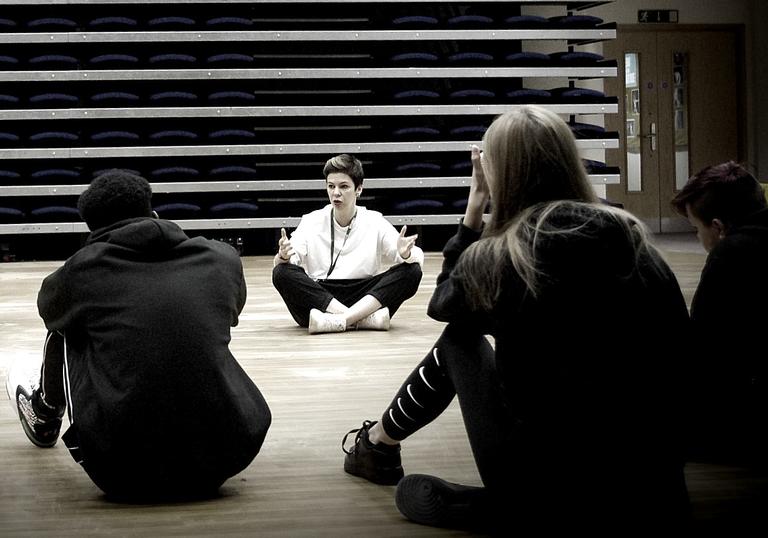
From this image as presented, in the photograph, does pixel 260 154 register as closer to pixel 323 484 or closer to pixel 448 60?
pixel 448 60

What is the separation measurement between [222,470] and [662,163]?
10972mm

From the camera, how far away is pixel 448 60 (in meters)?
10.8

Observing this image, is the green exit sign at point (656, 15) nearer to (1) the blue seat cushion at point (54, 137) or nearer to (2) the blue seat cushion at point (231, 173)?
(2) the blue seat cushion at point (231, 173)

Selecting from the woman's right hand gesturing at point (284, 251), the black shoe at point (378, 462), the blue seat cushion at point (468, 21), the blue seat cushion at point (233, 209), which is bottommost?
the blue seat cushion at point (233, 209)

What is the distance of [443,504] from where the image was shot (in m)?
2.27

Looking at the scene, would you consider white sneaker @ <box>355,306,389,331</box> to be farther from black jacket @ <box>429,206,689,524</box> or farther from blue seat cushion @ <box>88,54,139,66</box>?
blue seat cushion @ <box>88,54,139,66</box>

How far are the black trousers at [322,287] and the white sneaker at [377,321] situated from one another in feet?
0.16

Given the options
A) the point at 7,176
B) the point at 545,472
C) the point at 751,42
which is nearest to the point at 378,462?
the point at 545,472

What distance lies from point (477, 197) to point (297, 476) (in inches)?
38.8

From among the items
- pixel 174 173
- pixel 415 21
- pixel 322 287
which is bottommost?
pixel 322 287

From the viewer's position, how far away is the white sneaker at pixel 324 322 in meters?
5.25

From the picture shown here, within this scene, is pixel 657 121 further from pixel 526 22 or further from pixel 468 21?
pixel 468 21

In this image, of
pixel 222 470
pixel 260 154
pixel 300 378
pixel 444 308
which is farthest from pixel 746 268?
pixel 260 154

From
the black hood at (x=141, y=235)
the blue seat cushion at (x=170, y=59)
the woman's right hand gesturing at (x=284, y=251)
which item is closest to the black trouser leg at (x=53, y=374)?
the black hood at (x=141, y=235)
